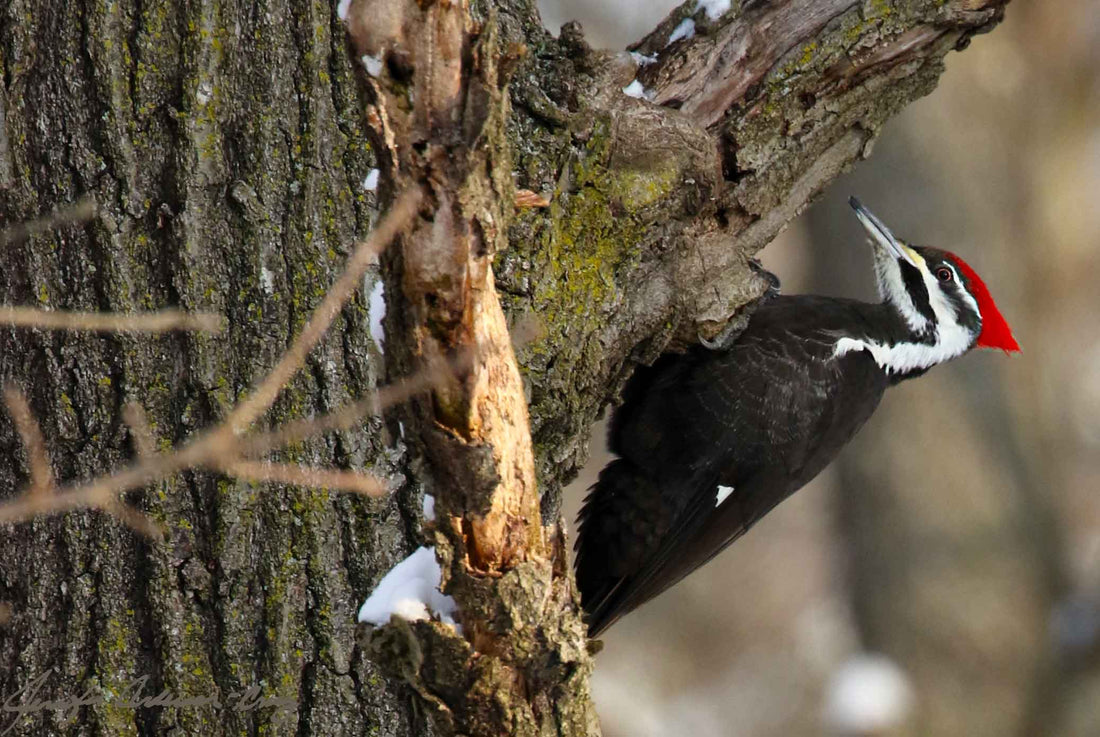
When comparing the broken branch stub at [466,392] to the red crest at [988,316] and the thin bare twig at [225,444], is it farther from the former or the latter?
the red crest at [988,316]

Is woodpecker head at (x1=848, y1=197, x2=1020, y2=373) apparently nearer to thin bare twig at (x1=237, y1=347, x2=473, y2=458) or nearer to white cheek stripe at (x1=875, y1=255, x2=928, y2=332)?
white cheek stripe at (x1=875, y1=255, x2=928, y2=332)

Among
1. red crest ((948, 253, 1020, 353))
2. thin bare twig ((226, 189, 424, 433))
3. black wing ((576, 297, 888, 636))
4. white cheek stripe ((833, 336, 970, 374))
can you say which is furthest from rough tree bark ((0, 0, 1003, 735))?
red crest ((948, 253, 1020, 353))

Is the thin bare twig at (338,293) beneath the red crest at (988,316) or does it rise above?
beneath

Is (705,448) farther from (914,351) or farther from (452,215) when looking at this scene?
(452,215)

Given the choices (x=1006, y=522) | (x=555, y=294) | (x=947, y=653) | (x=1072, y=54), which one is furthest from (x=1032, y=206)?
(x=555, y=294)

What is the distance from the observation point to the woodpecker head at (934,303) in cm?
358

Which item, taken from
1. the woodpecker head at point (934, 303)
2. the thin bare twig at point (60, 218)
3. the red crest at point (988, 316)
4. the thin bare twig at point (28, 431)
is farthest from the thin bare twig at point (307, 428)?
the red crest at point (988, 316)

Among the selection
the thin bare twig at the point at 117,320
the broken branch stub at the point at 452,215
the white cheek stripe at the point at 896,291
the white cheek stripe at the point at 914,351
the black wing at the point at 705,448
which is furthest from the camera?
the white cheek stripe at the point at 896,291

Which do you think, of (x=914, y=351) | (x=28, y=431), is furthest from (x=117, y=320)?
(x=914, y=351)

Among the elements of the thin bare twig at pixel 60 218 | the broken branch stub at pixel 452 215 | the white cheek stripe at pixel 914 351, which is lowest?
the broken branch stub at pixel 452 215

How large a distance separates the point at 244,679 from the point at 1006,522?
4.51 meters

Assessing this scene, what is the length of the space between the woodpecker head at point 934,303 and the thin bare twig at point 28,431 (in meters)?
2.43

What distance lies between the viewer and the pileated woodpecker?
124 inches

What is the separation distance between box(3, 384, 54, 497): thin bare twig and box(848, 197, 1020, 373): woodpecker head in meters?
2.43
